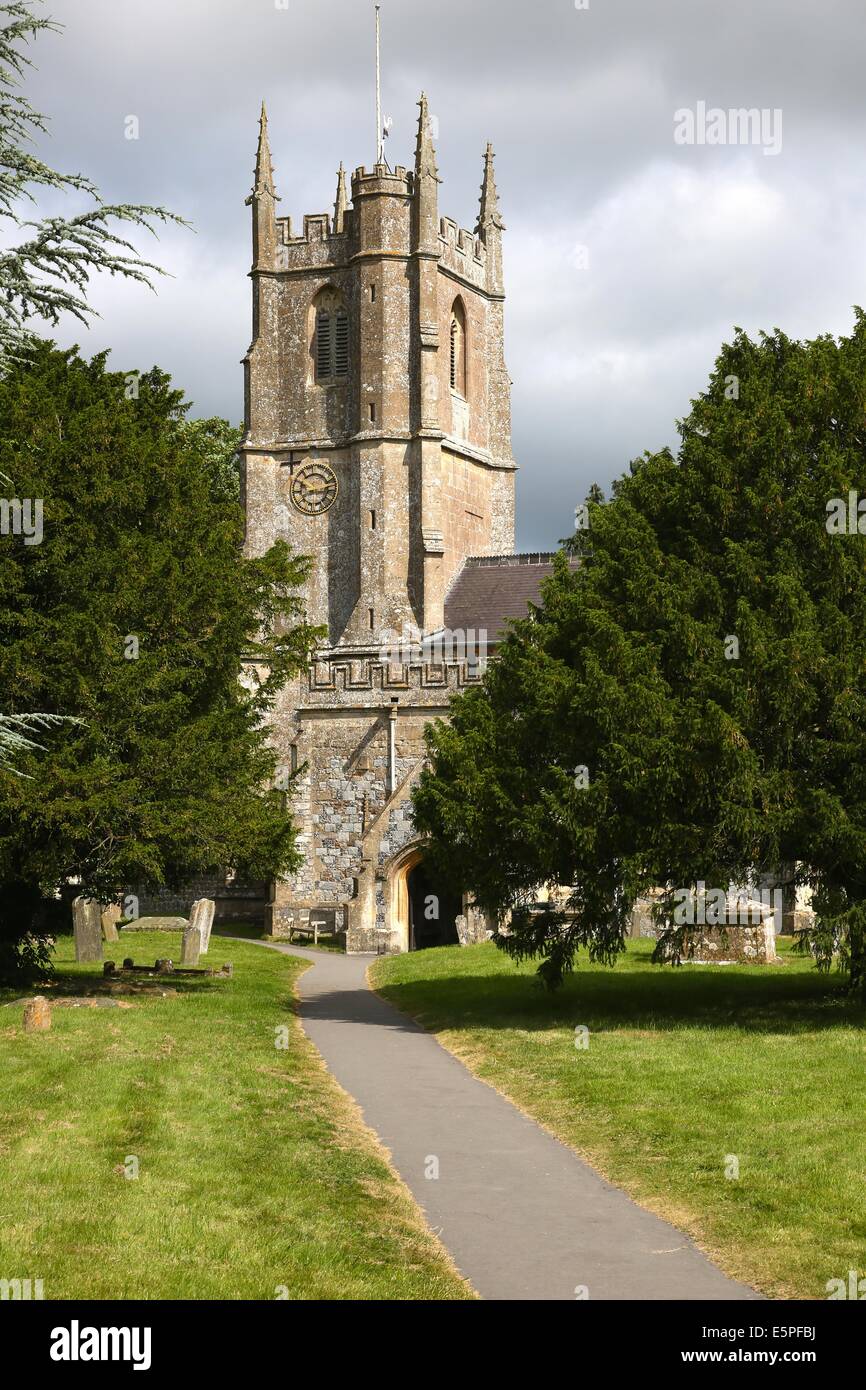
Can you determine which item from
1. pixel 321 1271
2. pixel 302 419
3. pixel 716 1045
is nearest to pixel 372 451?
pixel 302 419

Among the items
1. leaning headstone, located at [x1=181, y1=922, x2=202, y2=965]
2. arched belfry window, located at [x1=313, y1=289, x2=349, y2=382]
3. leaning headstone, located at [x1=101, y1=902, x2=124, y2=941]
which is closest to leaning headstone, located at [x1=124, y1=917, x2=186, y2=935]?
leaning headstone, located at [x1=101, y1=902, x2=124, y2=941]

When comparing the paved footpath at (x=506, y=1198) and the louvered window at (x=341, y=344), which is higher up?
the louvered window at (x=341, y=344)

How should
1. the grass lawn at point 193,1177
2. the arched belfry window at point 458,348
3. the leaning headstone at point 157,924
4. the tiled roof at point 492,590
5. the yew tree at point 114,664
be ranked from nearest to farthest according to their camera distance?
the grass lawn at point 193,1177, the yew tree at point 114,664, the leaning headstone at point 157,924, the tiled roof at point 492,590, the arched belfry window at point 458,348

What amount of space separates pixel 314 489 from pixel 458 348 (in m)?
7.80

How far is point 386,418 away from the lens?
51.6 metres

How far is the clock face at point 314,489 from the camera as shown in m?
53.0

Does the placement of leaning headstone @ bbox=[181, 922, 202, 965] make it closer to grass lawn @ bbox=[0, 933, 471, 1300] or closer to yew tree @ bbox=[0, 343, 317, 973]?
yew tree @ bbox=[0, 343, 317, 973]

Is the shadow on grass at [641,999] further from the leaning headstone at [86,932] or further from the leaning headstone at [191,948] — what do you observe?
the leaning headstone at [86,932]

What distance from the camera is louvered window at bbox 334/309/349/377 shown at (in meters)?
53.4

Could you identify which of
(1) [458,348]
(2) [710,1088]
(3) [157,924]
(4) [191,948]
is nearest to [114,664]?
(4) [191,948]

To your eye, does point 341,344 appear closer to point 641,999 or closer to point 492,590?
point 492,590

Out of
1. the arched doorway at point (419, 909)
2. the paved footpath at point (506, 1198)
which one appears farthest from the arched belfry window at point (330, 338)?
the paved footpath at point (506, 1198)

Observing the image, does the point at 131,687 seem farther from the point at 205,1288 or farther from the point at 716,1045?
the point at 205,1288

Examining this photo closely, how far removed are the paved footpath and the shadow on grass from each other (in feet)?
7.62
